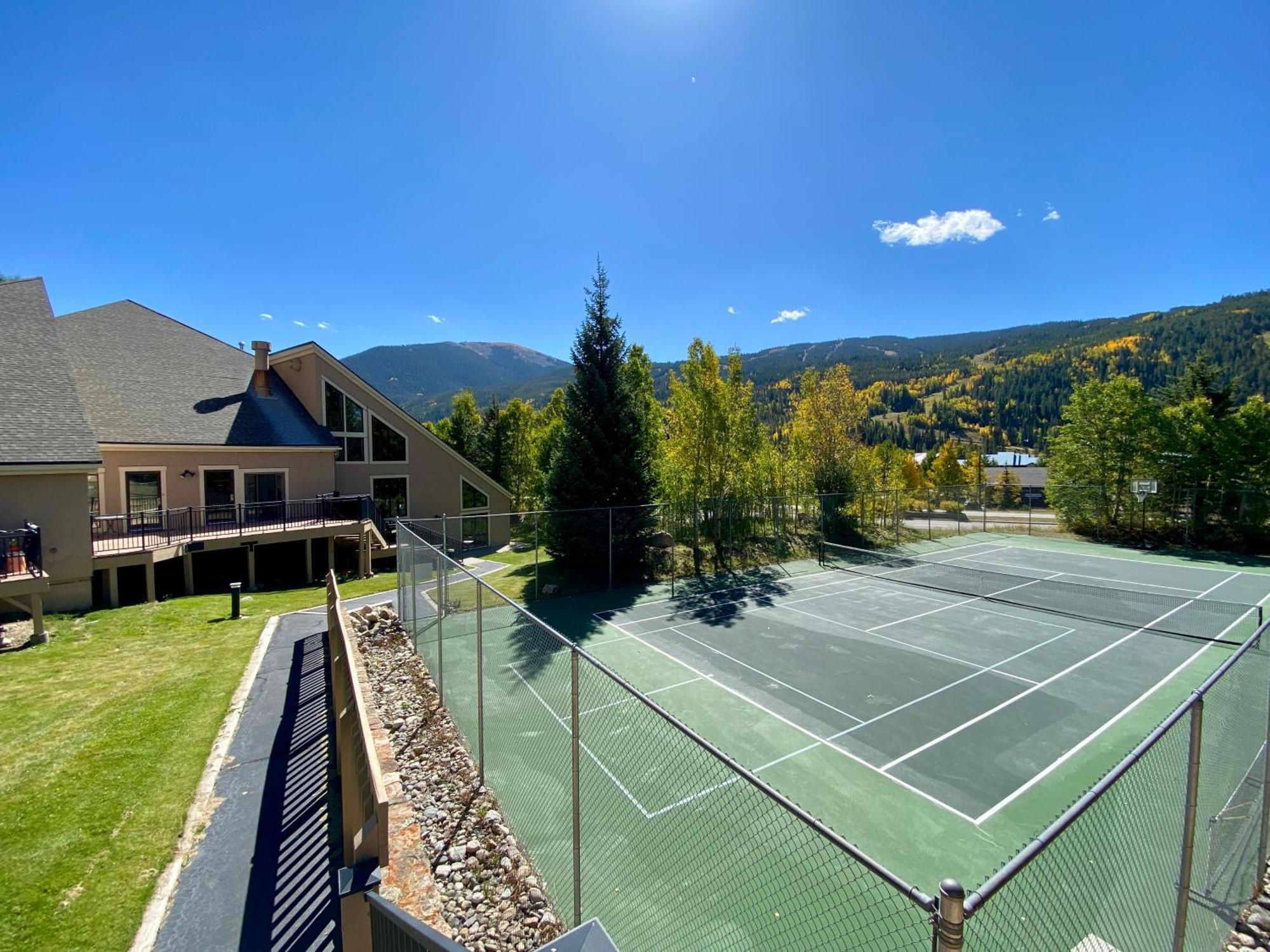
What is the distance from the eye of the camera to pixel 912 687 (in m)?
10.4

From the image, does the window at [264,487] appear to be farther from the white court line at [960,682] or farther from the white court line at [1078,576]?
the white court line at [1078,576]

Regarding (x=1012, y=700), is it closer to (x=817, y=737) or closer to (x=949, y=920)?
(x=817, y=737)

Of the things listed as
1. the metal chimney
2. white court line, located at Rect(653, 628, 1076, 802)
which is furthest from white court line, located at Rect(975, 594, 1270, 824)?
the metal chimney

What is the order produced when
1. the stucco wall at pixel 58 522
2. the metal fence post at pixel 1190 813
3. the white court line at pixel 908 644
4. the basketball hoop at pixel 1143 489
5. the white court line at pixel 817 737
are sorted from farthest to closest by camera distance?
the basketball hoop at pixel 1143 489 → the stucco wall at pixel 58 522 → the white court line at pixel 908 644 → the white court line at pixel 817 737 → the metal fence post at pixel 1190 813

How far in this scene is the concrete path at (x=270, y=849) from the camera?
4.92 meters

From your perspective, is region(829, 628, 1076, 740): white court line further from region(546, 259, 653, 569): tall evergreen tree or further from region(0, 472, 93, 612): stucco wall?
region(0, 472, 93, 612): stucco wall

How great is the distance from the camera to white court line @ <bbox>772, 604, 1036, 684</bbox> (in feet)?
→ 35.9

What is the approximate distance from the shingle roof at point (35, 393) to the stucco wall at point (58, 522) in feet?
2.05

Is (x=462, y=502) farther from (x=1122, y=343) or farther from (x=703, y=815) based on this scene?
(x=1122, y=343)

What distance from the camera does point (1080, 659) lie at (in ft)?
38.8

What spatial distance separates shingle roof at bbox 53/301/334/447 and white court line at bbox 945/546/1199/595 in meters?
Answer: 27.5

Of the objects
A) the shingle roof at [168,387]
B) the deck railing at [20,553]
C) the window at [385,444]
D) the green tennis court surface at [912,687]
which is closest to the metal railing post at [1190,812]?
the green tennis court surface at [912,687]

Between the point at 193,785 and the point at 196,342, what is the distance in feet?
79.4

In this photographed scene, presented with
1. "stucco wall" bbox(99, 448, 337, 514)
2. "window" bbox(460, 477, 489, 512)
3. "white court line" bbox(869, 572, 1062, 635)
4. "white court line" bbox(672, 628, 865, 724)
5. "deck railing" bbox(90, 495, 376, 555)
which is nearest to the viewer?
"white court line" bbox(672, 628, 865, 724)
